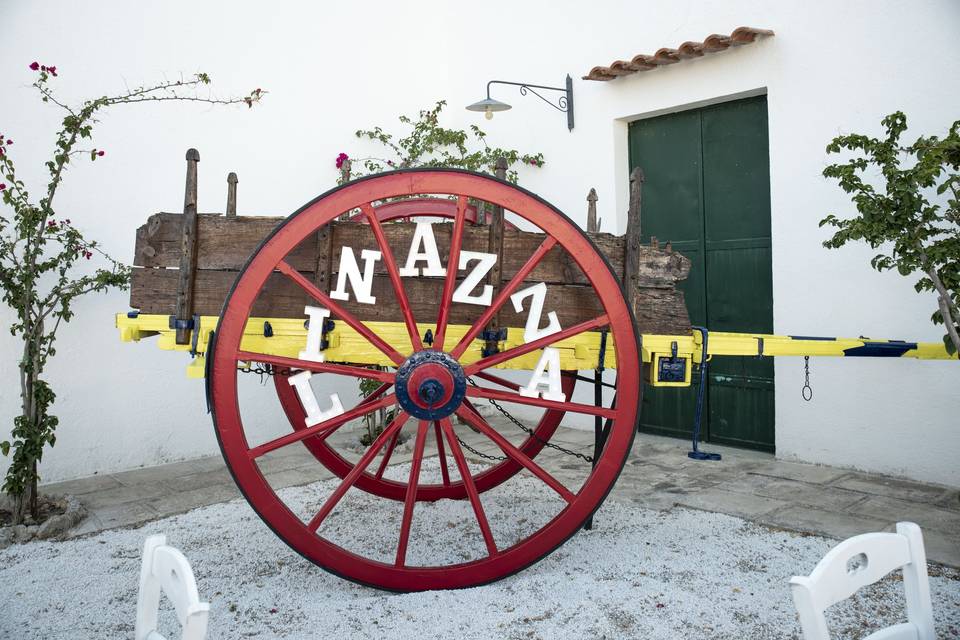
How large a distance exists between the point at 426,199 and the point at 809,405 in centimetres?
258

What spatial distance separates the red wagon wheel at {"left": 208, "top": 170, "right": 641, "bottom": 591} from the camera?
246cm

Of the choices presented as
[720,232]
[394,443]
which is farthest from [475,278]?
[720,232]

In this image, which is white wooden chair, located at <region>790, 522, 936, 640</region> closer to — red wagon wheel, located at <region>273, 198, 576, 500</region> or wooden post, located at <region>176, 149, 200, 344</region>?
red wagon wheel, located at <region>273, 198, 576, 500</region>

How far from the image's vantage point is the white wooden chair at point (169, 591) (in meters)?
1.18

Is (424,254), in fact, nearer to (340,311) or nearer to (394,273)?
(394,273)

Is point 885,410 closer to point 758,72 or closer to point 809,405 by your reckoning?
point 809,405

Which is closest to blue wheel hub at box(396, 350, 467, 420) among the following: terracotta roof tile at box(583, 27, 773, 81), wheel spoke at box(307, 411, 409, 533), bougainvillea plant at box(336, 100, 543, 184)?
wheel spoke at box(307, 411, 409, 533)

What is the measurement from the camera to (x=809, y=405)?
14.7 ft

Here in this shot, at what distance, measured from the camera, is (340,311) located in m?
2.50

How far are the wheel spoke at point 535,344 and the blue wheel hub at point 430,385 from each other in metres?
0.06

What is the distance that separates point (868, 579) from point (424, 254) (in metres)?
1.75

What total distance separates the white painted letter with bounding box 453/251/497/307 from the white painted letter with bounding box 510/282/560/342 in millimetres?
94

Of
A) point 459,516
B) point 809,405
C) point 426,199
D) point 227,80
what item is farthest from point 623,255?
point 227,80

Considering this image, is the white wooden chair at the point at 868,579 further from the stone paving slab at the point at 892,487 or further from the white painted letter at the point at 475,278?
the stone paving slab at the point at 892,487
